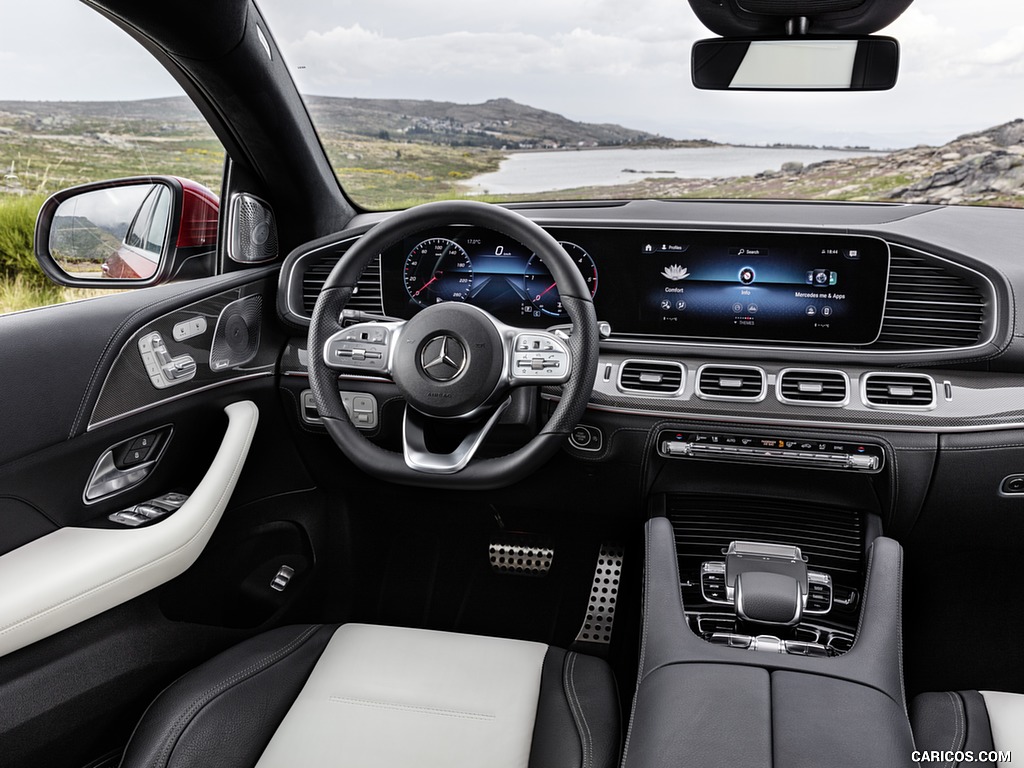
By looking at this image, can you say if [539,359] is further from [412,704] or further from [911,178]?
[911,178]

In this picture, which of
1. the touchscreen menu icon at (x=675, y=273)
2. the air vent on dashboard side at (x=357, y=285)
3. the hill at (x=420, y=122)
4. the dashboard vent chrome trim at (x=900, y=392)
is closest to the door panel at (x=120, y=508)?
the air vent on dashboard side at (x=357, y=285)

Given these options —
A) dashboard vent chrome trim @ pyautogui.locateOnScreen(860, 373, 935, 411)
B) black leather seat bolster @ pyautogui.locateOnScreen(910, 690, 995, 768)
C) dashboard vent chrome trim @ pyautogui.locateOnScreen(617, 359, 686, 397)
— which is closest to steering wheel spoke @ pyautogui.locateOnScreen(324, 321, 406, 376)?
dashboard vent chrome trim @ pyautogui.locateOnScreen(617, 359, 686, 397)

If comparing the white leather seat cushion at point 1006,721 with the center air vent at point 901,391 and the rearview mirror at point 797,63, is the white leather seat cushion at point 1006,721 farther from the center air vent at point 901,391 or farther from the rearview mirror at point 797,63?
the rearview mirror at point 797,63

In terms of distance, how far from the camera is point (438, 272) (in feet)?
7.64

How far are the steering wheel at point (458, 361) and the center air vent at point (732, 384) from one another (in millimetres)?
433

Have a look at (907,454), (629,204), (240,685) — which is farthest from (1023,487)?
(240,685)

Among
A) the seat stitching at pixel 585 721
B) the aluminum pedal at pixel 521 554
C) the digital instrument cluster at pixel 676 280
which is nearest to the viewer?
the seat stitching at pixel 585 721

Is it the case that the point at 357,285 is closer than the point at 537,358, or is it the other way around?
the point at 537,358

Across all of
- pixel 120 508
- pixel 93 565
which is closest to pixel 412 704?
pixel 93 565

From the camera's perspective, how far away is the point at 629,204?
251 cm

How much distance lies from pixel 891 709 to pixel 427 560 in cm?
146

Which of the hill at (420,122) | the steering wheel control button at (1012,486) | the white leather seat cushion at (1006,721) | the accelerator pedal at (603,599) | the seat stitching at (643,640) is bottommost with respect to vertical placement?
the accelerator pedal at (603,599)

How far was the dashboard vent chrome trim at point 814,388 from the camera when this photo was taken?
2.07 metres

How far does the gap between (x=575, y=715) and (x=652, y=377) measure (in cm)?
89
